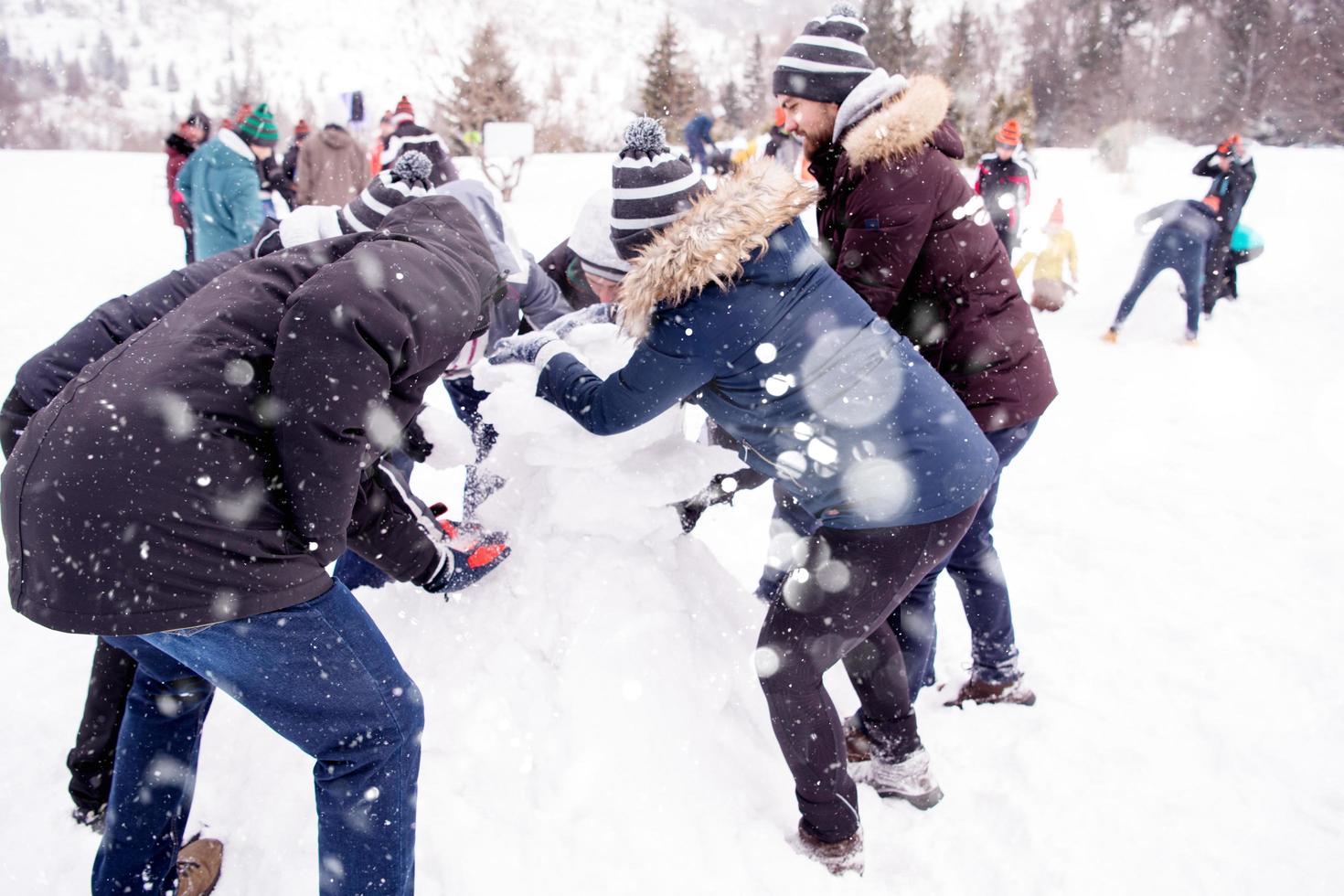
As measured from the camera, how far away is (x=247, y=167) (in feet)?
16.1

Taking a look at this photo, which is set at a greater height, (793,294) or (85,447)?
(793,294)

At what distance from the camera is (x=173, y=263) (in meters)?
9.64

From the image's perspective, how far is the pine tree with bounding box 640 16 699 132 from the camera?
24.5 m

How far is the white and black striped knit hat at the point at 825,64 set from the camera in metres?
2.08

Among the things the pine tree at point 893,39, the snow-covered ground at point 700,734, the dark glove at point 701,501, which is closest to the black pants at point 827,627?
the snow-covered ground at point 700,734

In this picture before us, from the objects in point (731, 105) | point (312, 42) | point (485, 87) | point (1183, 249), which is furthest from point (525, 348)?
point (312, 42)

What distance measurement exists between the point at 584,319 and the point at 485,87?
74.4ft

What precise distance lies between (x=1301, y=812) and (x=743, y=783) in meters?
1.58

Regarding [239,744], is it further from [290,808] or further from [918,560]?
[918,560]

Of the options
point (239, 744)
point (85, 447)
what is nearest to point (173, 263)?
point (239, 744)

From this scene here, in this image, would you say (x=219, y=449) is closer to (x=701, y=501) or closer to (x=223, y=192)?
(x=701, y=501)

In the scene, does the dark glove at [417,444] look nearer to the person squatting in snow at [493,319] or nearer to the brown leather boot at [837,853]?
the person squatting in snow at [493,319]

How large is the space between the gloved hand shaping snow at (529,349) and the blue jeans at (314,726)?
2.47 feet

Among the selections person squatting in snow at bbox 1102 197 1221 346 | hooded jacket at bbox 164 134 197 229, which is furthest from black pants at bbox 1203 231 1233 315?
hooded jacket at bbox 164 134 197 229
